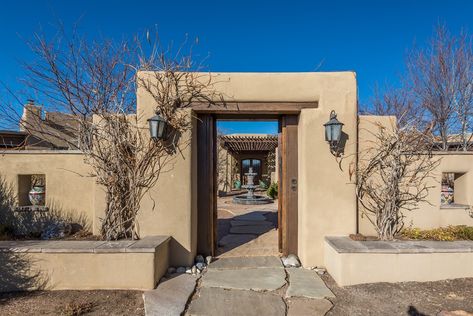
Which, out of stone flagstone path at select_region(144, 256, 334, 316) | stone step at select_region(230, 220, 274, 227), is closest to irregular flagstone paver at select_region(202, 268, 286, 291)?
stone flagstone path at select_region(144, 256, 334, 316)

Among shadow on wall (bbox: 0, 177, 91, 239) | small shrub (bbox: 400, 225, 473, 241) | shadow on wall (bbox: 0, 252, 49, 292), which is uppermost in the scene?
shadow on wall (bbox: 0, 177, 91, 239)

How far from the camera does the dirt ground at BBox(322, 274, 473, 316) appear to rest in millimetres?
3119

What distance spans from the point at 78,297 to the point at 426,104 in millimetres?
10712

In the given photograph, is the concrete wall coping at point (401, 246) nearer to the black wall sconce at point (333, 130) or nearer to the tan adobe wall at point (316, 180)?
the tan adobe wall at point (316, 180)

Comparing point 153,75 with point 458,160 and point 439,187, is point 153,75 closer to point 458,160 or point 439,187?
point 439,187

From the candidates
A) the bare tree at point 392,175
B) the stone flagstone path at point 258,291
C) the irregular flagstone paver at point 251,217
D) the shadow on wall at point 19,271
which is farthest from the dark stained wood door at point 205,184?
the irregular flagstone paver at point 251,217

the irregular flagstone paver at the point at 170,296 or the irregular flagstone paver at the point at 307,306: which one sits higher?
the irregular flagstone paver at the point at 170,296

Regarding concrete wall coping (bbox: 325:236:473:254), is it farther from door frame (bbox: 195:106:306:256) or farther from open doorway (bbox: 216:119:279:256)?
open doorway (bbox: 216:119:279:256)

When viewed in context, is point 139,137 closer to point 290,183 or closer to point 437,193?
point 290,183

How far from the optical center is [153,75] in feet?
14.1

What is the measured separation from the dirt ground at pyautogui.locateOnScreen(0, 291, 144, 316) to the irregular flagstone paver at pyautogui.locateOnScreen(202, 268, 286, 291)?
0.98m

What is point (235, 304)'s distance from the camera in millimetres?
3236

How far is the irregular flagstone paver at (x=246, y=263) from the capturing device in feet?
14.1

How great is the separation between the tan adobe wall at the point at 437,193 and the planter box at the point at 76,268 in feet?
11.3
